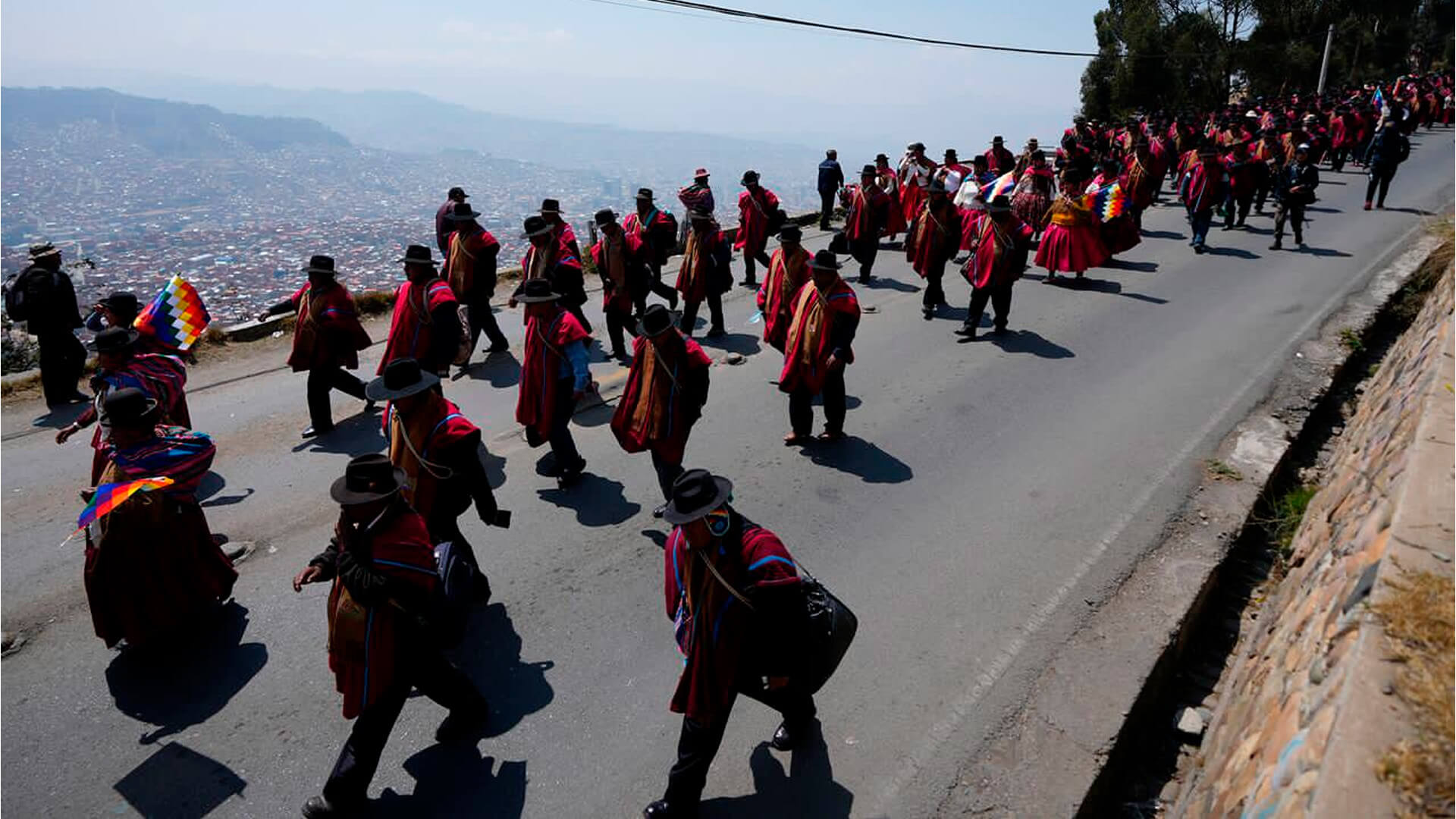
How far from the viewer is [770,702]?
3973 millimetres

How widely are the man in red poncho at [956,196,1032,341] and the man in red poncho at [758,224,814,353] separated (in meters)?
3.07

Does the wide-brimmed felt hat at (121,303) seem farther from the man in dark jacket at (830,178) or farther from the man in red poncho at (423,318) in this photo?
the man in dark jacket at (830,178)

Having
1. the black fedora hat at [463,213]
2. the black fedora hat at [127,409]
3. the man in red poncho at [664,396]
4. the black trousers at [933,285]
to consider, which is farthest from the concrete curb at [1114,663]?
the black fedora hat at [463,213]

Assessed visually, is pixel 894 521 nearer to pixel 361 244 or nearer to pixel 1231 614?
pixel 1231 614

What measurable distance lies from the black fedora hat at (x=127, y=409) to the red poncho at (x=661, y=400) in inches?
113

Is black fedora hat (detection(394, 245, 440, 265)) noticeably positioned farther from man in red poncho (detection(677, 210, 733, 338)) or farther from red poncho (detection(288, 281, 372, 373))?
man in red poncho (detection(677, 210, 733, 338))

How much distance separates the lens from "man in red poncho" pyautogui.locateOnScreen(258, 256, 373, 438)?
7984 millimetres

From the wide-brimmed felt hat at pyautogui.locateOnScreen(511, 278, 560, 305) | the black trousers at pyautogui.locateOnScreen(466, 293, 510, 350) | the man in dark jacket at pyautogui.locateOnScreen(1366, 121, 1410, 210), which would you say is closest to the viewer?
the wide-brimmed felt hat at pyautogui.locateOnScreen(511, 278, 560, 305)

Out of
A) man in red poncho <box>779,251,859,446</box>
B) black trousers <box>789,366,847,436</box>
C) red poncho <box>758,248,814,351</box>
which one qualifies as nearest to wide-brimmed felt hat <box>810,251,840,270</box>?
man in red poncho <box>779,251,859,446</box>

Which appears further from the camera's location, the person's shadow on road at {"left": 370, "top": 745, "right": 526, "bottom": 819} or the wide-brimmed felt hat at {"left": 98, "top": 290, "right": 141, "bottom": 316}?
the wide-brimmed felt hat at {"left": 98, "top": 290, "right": 141, "bottom": 316}

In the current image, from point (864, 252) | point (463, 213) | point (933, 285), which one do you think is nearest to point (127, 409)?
point (463, 213)

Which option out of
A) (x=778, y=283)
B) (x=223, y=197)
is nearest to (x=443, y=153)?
(x=223, y=197)

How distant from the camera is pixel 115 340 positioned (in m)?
6.01

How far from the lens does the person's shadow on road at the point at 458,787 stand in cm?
396
